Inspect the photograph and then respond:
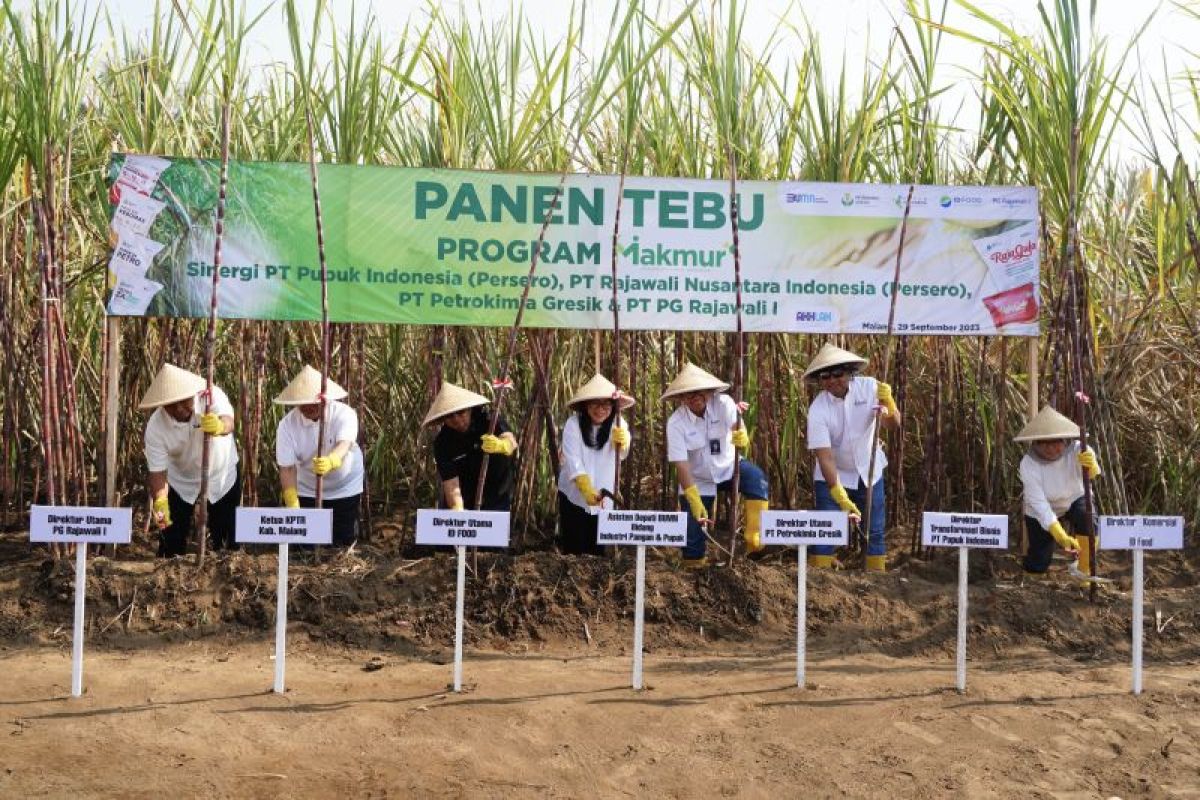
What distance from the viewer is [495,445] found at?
4.68 m

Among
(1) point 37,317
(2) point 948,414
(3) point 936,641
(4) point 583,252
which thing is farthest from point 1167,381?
(1) point 37,317

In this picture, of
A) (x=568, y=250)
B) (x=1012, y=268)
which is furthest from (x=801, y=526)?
(x=1012, y=268)

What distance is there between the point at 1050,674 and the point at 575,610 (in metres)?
1.69

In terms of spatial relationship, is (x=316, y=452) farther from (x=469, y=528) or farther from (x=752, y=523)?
(x=752, y=523)

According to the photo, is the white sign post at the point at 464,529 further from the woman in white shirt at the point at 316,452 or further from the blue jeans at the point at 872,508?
the blue jeans at the point at 872,508

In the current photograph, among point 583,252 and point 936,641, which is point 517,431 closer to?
point 583,252

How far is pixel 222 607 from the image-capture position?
4.35 meters

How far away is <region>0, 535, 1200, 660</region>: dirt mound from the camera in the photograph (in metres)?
4.29

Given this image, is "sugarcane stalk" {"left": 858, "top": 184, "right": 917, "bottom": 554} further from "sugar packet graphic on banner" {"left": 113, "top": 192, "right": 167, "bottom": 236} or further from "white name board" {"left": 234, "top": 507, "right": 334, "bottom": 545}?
"sugar packet graphic on banner" {"left": 113, "top": 192, "right": 167, "bottom": 236}

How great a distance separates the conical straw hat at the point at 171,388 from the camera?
4605 millimetres

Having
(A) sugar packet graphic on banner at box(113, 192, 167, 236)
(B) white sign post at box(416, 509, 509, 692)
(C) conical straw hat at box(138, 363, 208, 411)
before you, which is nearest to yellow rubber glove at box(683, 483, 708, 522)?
(B) white sign post at box(416, 509, 509, 692)

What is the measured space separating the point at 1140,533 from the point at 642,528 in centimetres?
168

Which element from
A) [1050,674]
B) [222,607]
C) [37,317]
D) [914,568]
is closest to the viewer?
[1050,674]

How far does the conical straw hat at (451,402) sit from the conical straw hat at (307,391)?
1.30 ft
